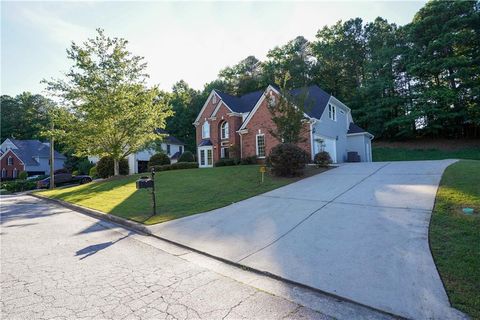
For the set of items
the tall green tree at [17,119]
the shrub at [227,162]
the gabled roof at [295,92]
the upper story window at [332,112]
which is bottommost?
the shrub at [227,162]

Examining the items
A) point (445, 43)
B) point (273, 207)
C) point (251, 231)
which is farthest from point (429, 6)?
point (251, 231)

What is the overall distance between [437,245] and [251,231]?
3.70m

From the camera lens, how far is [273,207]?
8.76m

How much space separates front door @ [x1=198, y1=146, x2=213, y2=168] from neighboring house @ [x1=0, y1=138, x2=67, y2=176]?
34273mm

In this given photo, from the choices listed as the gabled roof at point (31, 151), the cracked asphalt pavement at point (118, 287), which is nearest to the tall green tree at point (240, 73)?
the gabled roof at point (31, 151)

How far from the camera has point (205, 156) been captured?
2948cm

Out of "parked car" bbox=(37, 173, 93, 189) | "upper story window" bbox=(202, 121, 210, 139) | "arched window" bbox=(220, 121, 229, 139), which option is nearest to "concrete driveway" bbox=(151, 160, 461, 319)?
"arched window" bbox=(220, 121, 229, 139)

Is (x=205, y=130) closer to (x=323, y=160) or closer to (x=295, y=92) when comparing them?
(x=295, y=92)

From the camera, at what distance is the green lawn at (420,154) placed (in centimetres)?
2697

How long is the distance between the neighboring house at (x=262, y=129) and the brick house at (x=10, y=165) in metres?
37.1

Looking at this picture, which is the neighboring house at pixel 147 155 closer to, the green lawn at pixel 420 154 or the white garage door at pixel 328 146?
the white garage door at pixel 328 146

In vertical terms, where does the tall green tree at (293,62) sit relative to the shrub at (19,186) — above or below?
above

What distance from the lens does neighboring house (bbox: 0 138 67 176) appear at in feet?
151

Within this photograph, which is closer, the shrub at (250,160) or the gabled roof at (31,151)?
the shrub at (250,160)
